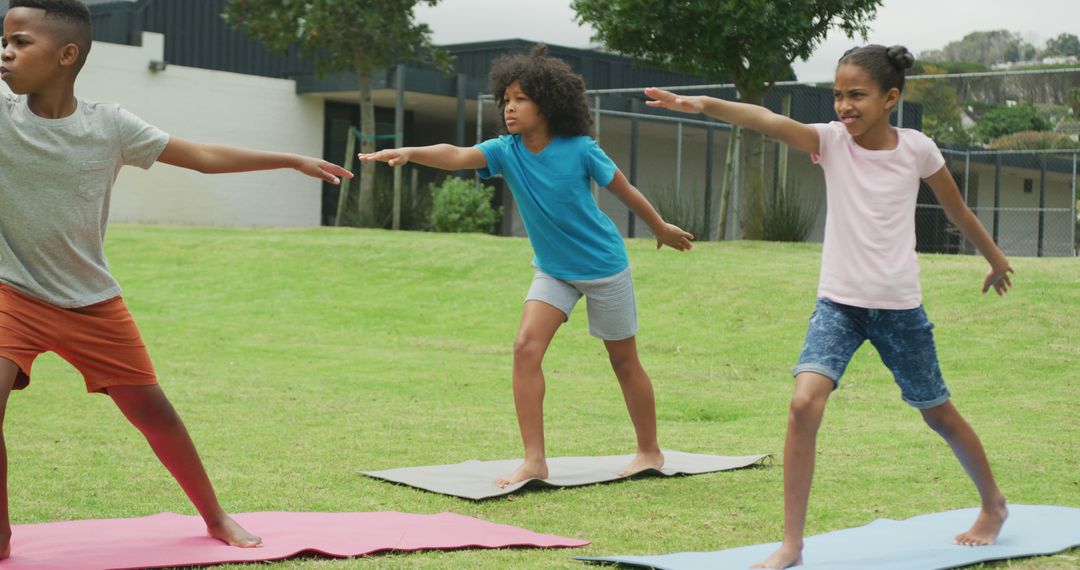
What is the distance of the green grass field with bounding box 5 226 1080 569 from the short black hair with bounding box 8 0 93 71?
1870 millimetres

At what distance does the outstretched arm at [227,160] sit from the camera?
438 cm

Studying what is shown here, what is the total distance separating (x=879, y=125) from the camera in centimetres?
446

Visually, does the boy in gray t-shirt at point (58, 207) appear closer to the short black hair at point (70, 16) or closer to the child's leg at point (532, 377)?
the short black hair at point (70, 16)

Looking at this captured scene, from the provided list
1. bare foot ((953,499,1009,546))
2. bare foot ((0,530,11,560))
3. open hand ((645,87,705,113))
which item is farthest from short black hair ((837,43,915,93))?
bare foot ((0,530,11,560))

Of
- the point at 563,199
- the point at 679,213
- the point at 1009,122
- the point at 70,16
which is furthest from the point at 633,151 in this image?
the point at 70,16

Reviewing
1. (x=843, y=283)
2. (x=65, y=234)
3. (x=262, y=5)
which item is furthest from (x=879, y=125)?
(x=262, y=5)

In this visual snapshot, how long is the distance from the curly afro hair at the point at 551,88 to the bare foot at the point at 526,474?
1566 millimetres

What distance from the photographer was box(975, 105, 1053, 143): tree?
74.8ft

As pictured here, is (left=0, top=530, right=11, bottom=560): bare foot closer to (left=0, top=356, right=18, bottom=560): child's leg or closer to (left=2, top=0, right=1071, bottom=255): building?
(left=0, top=356, right=18, bottom=560): child's leg

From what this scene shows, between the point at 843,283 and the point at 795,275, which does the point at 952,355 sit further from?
the point at 843,283

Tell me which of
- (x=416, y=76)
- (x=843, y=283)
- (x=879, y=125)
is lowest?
(x=843, y=283)

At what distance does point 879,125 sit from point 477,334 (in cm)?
956

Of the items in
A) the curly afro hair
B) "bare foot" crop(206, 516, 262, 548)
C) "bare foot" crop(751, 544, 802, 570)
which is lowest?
"bare foot" crop(206, 516, 262, 548)

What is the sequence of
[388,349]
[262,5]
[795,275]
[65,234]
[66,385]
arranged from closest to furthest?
[65,234] → [66,385] → [388,349] → [795,275] → [262,5]
